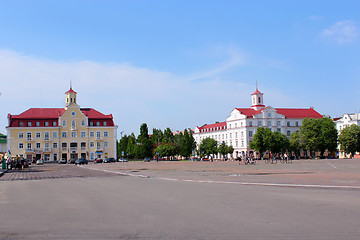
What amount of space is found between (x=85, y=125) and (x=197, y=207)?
10067 centimetres

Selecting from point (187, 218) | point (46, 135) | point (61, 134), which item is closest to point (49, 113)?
point (46, 135)

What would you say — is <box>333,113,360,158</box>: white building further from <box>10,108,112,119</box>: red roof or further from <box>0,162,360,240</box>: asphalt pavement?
<box>0,162,360,240</box>: asphalt pavement

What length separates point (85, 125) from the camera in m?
108

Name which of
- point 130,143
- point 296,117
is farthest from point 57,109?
point 296,117

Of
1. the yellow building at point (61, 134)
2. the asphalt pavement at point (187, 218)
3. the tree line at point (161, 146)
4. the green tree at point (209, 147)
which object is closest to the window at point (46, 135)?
the yellow building at point (61, 134)

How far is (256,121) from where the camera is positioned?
4776 inches

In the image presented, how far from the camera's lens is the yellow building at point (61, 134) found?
103 meters

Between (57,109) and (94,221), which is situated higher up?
(57,109)

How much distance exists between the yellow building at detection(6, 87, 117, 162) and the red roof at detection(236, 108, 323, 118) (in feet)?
144

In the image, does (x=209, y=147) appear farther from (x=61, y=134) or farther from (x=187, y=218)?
(x=187, y=218)

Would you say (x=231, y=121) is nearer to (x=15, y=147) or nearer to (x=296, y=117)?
(x=296, y=117)

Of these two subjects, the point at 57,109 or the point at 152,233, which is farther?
the point at 57,109

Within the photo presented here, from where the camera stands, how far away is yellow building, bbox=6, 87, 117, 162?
339 ft

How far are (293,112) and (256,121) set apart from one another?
17.1 m
